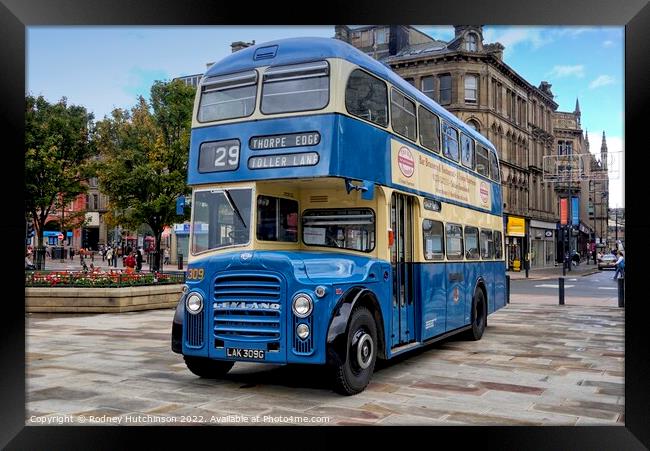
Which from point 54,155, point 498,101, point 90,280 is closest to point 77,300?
point 90,280

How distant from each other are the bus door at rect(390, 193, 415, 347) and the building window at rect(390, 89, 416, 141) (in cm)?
98

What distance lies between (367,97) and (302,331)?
10.7ft

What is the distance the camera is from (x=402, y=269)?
973cm

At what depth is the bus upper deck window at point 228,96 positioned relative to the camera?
8398 millimetres

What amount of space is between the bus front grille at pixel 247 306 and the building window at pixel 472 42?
136ft

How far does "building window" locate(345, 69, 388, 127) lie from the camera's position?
8.20 meters

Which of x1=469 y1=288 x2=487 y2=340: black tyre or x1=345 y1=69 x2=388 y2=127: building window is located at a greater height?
x1=345 y1=69 x2=388 y2=127: building window

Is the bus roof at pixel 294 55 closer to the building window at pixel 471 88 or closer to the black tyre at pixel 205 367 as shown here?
the black tyre at pixel 205 367

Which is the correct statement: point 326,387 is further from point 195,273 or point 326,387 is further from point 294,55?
point 294,55

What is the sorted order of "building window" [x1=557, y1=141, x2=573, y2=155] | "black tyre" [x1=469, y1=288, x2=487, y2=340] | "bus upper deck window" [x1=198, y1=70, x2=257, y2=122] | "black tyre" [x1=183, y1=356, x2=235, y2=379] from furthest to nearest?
"building window" [x1=557, y1=141, x2=573, y2=155], "black tyre" [x1=469, y1=288, x2=487, y2=340], "black tyre" [x1=183, y1=356, x2=235, y2=379], "bus upper deck window" [x1=198, y1=70, x2=257, y2=122]

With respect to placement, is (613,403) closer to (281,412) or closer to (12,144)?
(281,412)

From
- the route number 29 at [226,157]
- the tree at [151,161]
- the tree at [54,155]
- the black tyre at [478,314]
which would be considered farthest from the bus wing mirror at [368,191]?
the tree at [54,155]

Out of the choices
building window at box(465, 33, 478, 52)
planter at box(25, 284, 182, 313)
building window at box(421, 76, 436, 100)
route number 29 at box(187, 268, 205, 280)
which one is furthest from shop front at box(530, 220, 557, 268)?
route number 29 at box(187, 268, 205, 280)

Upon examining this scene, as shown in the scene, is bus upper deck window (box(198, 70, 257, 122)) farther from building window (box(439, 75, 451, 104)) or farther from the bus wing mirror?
building window (box(439, 75, 451, 104))
